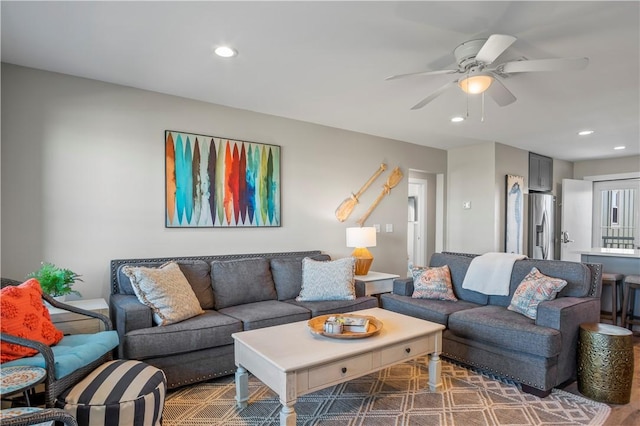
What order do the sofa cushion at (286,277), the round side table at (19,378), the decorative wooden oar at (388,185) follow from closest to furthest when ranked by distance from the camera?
the round side table at (19,378), the sofa cushion at (286,277), the decorative wooden oar at (388,185)

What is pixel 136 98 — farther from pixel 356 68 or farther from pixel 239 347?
pixel 239 347

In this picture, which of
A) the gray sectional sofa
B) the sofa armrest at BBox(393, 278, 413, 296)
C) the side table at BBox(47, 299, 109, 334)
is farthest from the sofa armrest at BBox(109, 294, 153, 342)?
the sofa armrest at BBox(393, 278, 413, 296)

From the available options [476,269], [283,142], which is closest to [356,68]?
[283,142]

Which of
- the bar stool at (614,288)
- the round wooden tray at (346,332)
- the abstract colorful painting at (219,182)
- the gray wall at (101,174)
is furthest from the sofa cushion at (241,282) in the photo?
the bar stool at (614,288)

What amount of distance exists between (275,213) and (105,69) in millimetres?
2034

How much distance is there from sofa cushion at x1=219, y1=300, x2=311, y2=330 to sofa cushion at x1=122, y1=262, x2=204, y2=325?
0.34 meters

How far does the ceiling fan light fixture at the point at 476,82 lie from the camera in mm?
2400

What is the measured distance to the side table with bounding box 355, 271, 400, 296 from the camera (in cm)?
413

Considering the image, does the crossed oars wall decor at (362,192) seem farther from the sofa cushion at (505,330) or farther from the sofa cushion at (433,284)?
the sofa cushion at (505,330)

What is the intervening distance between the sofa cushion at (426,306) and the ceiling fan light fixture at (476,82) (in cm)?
180

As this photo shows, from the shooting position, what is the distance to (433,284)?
11.8 ft

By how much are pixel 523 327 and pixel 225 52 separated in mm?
2844

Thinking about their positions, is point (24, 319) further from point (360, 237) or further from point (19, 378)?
point (360, 237)

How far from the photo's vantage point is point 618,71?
2855 millimetres
